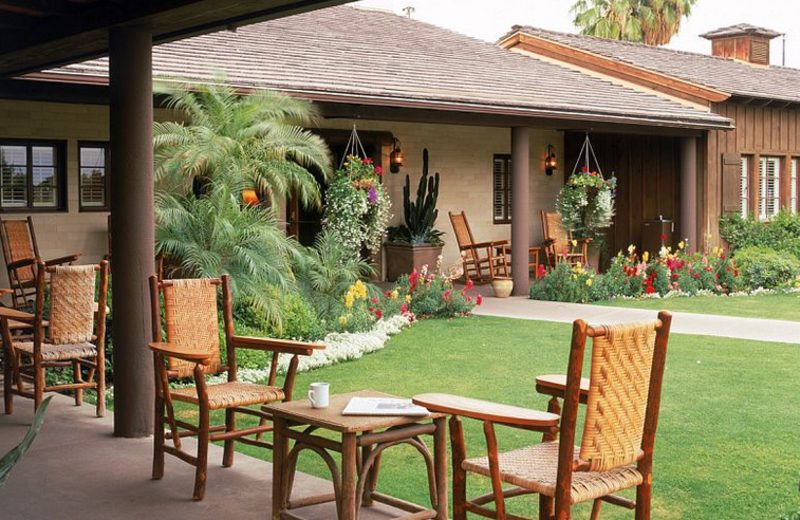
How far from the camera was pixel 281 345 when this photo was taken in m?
5.25

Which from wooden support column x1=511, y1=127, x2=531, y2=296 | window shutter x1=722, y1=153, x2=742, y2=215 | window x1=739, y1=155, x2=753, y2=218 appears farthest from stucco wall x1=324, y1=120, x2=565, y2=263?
window x1=739, y1=155, x2=753, y2=218

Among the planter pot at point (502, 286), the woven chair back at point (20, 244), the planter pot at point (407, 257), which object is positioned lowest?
the planter pot at point (502, 286)

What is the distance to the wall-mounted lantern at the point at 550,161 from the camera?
59.6 ft

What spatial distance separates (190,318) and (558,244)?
11018 millimetres

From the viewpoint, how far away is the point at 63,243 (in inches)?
458

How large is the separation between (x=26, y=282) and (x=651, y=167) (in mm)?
11888

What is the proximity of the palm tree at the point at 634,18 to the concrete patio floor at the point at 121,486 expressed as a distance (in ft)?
104

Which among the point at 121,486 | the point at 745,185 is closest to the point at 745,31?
the point at 745,185

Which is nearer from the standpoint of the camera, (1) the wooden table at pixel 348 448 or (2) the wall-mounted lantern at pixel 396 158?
(1) the wooden table at pixel 348 448

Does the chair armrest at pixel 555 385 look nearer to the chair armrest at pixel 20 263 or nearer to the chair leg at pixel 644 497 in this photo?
the chair leg at pixel 644 497

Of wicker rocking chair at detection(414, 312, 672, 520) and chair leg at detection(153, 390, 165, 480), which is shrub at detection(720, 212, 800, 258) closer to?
chair leg at detection(153, 390, 165, 480)

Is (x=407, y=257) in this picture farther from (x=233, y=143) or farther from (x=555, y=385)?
(x=555, y=385)

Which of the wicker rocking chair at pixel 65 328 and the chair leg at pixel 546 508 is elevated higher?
the wicker rocking chair at pixel 65 328

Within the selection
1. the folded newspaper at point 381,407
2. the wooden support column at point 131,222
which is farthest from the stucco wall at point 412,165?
the folded newspaper at point 381,407
